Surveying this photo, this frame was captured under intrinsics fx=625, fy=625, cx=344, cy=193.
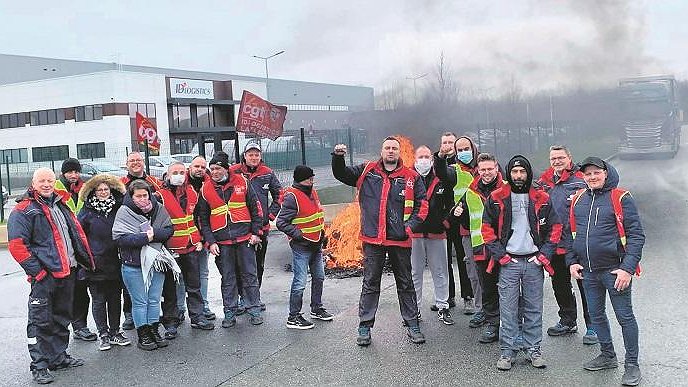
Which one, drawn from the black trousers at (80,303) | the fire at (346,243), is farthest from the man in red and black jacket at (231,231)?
the fire at (346,243)

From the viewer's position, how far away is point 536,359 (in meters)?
4.82

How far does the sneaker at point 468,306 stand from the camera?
6441 millimetres

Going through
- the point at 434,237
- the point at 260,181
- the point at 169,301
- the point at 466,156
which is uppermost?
the point at 466,156

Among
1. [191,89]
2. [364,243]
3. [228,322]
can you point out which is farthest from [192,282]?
[191,89]

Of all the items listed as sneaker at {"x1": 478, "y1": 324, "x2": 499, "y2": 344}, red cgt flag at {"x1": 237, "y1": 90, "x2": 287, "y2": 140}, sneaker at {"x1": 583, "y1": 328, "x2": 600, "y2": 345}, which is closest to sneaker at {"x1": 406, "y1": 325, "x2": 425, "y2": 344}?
sneaker at {"x1": 478, "y1": 324, "x2": 499, "y2": 344}

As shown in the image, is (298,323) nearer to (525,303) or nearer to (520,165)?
(525,303)

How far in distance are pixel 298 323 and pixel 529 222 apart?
2.57 m

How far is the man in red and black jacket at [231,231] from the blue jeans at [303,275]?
46cm

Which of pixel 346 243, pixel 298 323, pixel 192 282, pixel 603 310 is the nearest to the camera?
pixel 603 310

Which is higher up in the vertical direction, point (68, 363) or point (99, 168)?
point (99, 168)

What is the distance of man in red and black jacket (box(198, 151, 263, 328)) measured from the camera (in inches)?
255

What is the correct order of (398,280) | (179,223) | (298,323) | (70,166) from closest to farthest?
(398,280)
(298,323)
(179,223)
(70,166)

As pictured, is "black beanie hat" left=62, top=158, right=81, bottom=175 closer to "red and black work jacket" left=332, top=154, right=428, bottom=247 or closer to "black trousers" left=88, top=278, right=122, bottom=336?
"black trousers" left=88, top=278, right=122, bottom=336

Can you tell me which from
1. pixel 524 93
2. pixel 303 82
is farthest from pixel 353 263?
pixel 303 82
